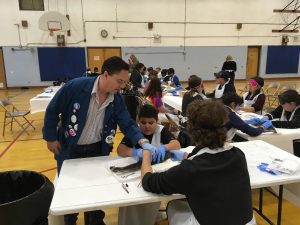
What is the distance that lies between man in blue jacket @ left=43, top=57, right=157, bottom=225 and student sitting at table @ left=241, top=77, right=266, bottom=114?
10.0 feet

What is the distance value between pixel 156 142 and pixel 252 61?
1310 centimetres

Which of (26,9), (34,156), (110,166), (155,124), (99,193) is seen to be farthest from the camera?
(26,9)

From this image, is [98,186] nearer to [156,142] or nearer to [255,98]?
[156,142]

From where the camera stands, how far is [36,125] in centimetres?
632

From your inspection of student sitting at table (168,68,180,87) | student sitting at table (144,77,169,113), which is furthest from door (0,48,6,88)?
student sitting at table (144,77,169,113)

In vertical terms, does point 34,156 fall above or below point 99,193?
below

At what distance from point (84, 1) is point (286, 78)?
11.0 metres

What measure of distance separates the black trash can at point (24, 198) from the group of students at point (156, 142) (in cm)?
28

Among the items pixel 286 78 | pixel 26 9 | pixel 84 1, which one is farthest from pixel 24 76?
pixel 286 78

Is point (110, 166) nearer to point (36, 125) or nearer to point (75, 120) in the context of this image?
point (75, 120)

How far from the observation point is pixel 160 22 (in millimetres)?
12688

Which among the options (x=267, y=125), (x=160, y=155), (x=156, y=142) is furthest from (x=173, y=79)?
(x=160, y=155)

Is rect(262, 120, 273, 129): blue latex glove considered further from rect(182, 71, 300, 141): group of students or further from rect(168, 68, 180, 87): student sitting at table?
rect(168, 68, 180, 87): student sitting at table

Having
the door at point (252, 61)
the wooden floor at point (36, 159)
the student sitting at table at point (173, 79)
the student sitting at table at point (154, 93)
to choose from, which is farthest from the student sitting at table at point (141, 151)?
the door at point (252, 61)
